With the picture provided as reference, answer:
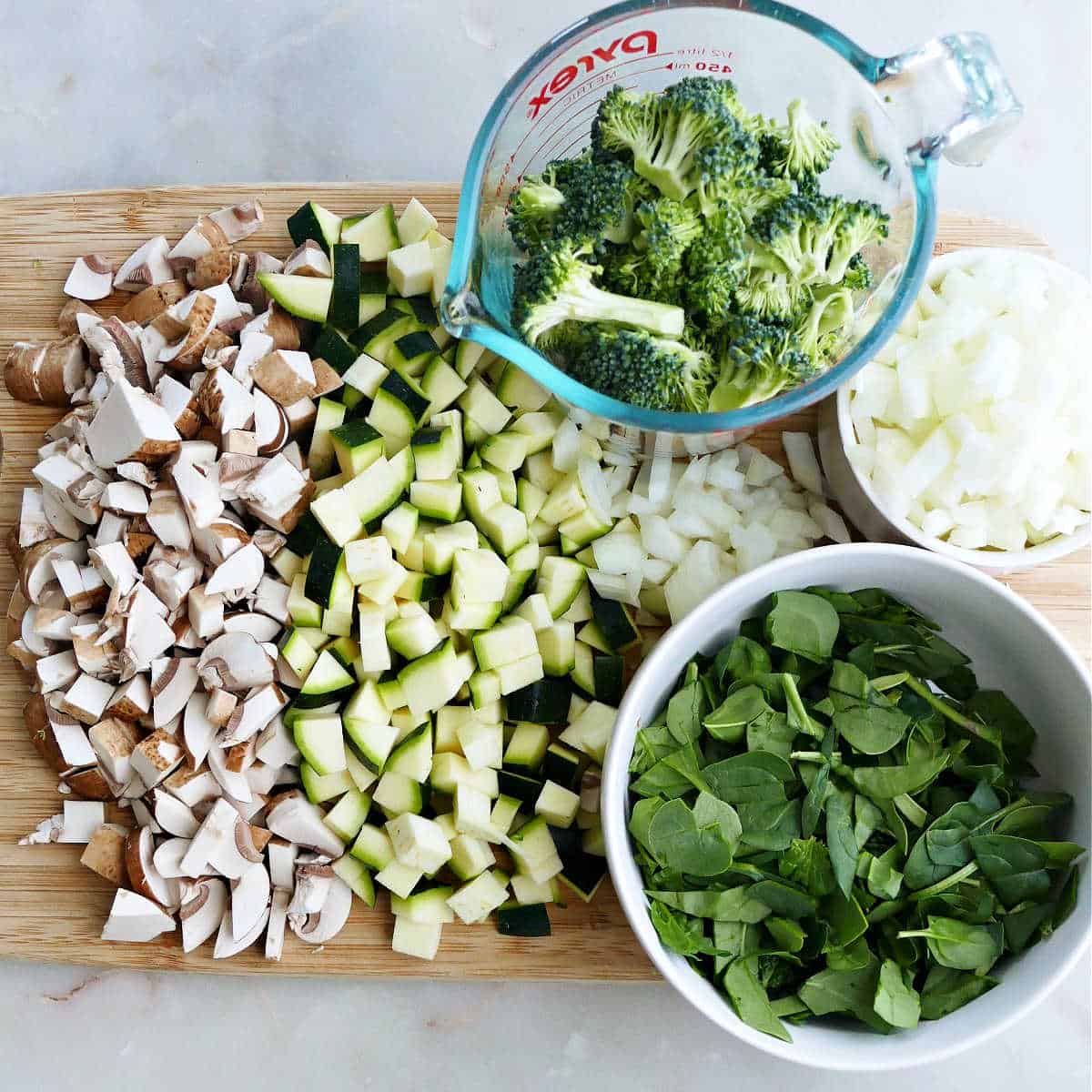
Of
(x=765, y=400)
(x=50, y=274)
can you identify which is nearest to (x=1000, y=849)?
(x=765, y=400)

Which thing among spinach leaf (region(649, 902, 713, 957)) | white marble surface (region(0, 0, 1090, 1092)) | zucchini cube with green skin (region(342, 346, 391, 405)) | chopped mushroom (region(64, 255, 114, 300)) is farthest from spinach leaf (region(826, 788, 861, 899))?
chopped mushroom (region(64, 255, 114, 300))

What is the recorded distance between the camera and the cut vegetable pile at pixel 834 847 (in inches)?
62.9

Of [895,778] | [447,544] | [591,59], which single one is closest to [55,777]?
[447,544]

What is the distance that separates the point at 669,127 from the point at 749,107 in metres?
0.29

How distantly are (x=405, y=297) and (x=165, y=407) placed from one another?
49 cm

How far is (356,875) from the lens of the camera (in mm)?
1895

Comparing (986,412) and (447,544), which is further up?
(986,412)

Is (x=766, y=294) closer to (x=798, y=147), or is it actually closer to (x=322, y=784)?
(x=798, y=147)

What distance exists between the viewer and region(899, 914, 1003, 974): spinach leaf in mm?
1596

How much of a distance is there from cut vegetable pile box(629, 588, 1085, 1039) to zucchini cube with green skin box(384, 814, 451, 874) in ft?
1.24

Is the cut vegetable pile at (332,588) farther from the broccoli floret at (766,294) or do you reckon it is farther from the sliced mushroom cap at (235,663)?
the broccoli floret at (766,294)

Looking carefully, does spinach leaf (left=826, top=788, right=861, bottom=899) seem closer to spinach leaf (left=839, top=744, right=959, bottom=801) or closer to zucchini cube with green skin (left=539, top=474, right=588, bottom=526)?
spinach leaf (left=839, top=744, right=959, bottom=801)

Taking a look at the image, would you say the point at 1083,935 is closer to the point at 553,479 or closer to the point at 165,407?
the point at 553,479

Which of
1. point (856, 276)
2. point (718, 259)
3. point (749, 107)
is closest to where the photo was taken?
point (718, 259)
